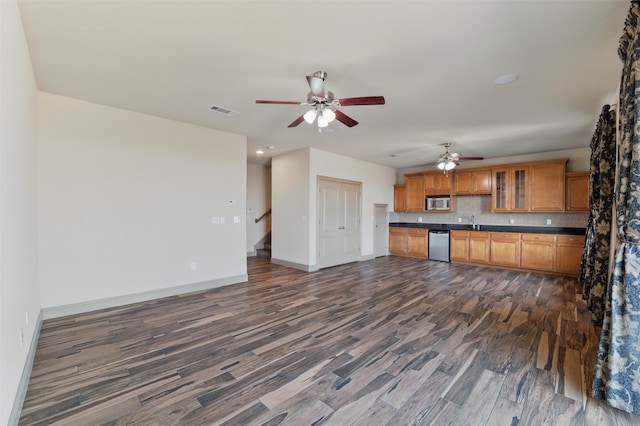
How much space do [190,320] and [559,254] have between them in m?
7.38

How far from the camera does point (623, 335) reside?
1.87 metres

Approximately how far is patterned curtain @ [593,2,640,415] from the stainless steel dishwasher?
5.67 m

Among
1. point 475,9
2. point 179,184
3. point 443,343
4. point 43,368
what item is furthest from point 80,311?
point 475,9

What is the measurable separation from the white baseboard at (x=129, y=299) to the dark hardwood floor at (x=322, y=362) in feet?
0.44

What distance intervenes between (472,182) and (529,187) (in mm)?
1209

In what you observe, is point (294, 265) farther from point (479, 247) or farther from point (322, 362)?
point (479, 247)

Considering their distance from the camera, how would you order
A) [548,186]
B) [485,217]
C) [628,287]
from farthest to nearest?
[485,217] < [548,186] < [628,287]

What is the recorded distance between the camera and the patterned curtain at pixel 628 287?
1827 millimetres

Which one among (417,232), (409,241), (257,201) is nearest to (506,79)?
(417,232)

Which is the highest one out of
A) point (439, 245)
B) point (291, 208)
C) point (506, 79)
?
point (506, 79)

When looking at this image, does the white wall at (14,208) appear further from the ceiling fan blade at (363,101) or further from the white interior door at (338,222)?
the white interior door at (338,222)

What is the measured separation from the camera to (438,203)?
7.80m

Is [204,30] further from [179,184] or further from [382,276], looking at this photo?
[382,276]

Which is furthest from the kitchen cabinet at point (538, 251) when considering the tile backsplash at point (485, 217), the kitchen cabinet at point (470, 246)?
the kitchen cabinet at point (470, 246)
